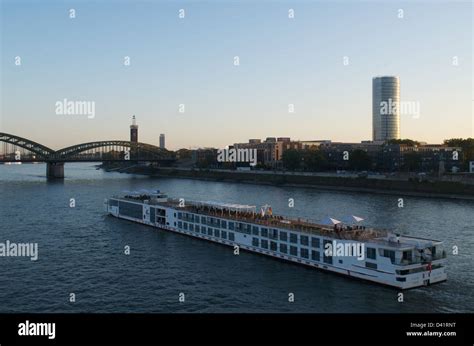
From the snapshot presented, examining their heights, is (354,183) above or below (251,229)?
above

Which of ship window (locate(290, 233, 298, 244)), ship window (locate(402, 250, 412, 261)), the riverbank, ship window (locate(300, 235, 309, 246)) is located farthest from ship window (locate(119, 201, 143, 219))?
the riverbank

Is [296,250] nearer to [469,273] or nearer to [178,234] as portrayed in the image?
[469,273]

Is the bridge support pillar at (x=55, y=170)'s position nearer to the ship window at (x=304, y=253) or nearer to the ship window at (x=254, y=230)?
the ship window at (x=254, y=230)

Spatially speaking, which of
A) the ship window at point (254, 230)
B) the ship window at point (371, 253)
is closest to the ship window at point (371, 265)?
the ship window at point (371, 253)

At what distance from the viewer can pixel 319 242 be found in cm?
2475

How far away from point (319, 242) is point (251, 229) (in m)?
5.48

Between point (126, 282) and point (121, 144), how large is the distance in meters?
122

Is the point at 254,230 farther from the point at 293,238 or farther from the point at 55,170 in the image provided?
the point at 55,170

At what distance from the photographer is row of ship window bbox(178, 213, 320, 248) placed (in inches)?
1009

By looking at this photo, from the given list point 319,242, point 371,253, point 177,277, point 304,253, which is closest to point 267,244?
point 304,253

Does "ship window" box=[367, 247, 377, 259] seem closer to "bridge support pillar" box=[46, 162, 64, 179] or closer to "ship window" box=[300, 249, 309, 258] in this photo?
"ship window" box=[300, 249, 309, 258]
